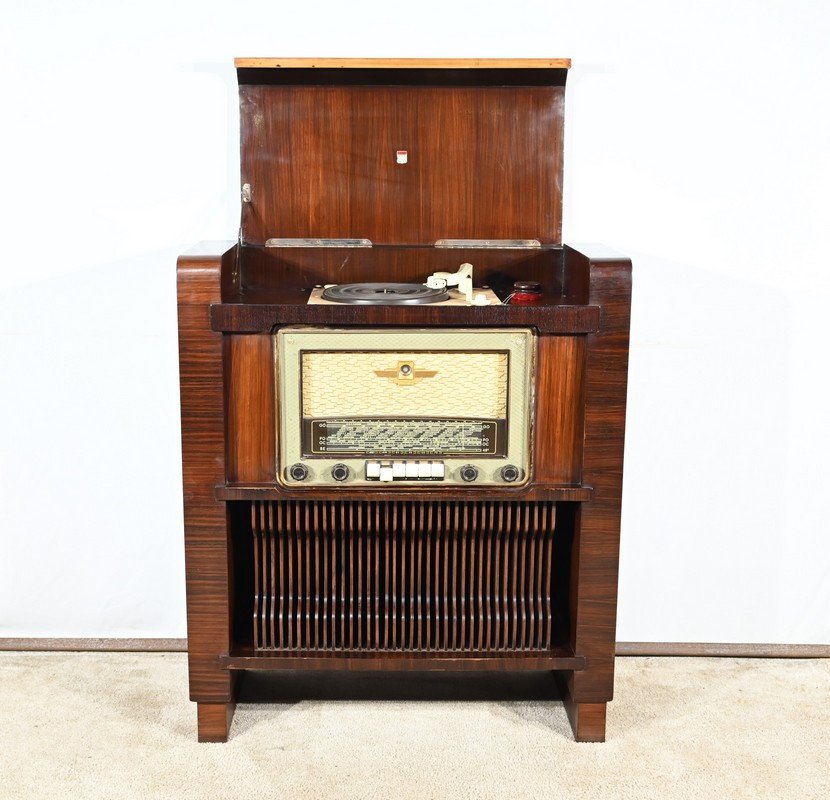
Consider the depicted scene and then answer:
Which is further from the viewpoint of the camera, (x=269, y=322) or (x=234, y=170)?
(x=234, y=170)

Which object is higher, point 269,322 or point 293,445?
point 269,322

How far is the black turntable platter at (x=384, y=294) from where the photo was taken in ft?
7.57

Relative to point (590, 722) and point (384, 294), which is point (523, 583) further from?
point (384, 294)

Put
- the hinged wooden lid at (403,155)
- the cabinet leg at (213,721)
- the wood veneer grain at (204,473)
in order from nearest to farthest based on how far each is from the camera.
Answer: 1. the wood veneer grain at (204,473)
2. the cabinet leg at (213,721)
3. the hinged wooden lid at (403,155)

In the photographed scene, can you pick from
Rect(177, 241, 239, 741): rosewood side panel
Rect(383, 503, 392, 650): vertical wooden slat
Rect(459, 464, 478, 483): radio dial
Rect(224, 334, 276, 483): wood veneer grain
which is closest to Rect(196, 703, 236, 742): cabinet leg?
Rect(177, 241, 239, 741): rosewood side panel

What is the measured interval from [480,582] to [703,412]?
0.77m

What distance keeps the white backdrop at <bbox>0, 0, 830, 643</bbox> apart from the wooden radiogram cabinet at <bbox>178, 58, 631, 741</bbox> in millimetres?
129

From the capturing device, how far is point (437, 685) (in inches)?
107

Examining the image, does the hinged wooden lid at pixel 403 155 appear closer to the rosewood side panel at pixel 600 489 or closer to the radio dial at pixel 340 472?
the rosewood side panel at pixel 600 489

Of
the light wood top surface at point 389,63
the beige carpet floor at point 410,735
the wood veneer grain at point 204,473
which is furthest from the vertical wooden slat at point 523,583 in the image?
the light wood top surface at point 389,63

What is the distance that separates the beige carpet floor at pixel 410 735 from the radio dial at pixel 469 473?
580 mm

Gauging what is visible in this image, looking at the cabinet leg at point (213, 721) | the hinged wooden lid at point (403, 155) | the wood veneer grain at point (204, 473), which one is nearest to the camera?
the wood veneer grain at point (204, 473)

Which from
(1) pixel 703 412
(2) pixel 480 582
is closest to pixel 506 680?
(2) pixel 480 582

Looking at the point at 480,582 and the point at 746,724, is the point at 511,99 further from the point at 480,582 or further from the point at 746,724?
the point at 746,724
